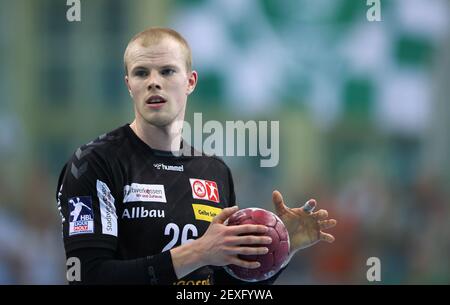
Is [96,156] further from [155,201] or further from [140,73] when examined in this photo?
[140,73]

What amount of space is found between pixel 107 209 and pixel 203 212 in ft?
2.03

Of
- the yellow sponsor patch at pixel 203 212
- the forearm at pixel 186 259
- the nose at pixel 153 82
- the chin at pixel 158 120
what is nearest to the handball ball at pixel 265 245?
the forearm at pixel 186 259

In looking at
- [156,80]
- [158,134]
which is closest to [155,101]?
[156,80]

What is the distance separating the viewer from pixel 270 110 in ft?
48.5

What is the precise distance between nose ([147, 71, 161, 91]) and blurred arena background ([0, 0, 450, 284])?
4.42m

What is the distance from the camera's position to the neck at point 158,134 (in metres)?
4.68

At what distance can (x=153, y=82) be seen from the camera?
4535mm

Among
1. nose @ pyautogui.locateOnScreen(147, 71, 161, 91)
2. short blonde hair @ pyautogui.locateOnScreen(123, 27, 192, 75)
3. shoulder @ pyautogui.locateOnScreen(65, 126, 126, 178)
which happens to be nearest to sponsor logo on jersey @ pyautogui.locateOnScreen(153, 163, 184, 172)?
shoulder @ pyautogui.locateOnScreen(65, 126, 126, 178)

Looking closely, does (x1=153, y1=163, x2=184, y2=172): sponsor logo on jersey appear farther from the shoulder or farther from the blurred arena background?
the blurred arena background

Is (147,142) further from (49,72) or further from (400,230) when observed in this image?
(49,72)

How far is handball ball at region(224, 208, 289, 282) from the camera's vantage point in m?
4.24

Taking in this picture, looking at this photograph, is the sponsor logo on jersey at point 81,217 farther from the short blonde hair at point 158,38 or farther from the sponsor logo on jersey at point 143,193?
the short blonde hair at point 158,38

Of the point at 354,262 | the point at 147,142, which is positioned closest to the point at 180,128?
the point at 147,142

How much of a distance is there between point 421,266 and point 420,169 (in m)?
5.42
